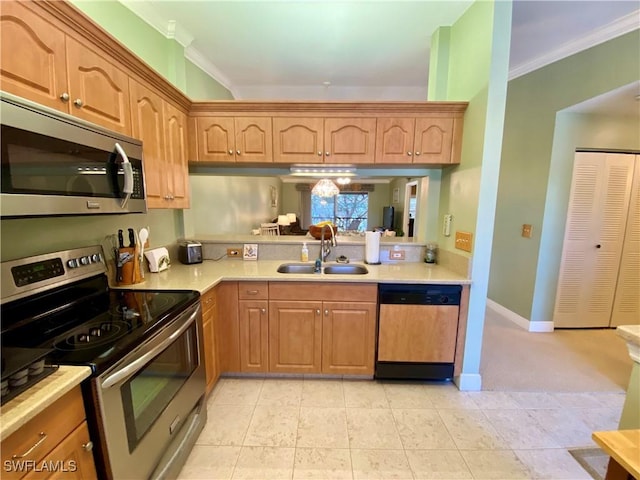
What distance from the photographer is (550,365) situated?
248 cm

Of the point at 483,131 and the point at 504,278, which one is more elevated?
the point at 483,131

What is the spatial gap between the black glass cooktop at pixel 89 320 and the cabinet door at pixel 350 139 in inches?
60.3

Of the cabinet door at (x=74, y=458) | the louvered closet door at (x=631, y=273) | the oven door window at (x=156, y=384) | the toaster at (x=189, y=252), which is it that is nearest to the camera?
the cabinet door at (x=74, y=458)

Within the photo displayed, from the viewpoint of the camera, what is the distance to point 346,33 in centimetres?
236

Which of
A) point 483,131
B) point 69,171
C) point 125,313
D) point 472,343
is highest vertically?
point 483,131

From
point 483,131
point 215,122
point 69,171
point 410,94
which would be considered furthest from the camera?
point 410,94

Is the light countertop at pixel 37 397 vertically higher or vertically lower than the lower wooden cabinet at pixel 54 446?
higher

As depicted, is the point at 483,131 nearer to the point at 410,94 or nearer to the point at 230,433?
the point at 410,94

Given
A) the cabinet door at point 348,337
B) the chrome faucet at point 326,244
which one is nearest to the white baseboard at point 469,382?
the cabinet door at point 348,337

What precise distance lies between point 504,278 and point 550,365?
125 centimetres

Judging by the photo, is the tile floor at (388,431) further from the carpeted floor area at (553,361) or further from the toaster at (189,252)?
the toaster at (189,252)

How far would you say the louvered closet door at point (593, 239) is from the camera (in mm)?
2928

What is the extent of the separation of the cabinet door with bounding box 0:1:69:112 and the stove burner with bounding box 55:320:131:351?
37.1 inches

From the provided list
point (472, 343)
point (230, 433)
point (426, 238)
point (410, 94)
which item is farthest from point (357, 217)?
point (230, 433)
